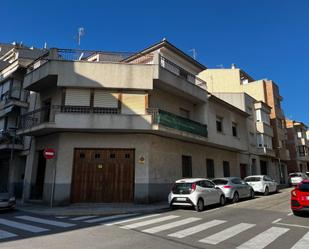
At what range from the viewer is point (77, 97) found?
16844mm

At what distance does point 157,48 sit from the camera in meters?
21.0

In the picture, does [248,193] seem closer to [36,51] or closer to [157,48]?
[157,48]

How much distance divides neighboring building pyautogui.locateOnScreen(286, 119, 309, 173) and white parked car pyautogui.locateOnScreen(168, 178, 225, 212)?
125 ft

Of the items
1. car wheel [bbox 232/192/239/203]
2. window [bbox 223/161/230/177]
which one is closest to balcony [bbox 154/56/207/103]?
window [bbox 223/161/230/177]

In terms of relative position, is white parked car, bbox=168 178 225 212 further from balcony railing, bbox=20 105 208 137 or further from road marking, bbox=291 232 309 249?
road marking, bbox=291 232 309 249

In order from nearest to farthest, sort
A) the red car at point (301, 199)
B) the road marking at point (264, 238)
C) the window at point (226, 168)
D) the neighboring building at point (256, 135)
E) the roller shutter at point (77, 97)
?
the road marking at point (264, 238) < the red car at point (301, 199) < the roller shutter at point (77, 97) < the window at point (226, 168) < the neighboring building at point (256, 135)

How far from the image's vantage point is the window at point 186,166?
19984 mm

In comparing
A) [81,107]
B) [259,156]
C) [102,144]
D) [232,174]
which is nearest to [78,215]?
[102,144]

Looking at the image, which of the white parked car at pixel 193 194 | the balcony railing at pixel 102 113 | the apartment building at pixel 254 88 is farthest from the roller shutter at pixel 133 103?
the apartment building at pixel 254 88

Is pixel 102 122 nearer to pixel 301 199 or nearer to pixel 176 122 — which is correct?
pixel 176 122

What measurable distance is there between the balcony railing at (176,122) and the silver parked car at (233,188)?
4.04 meters

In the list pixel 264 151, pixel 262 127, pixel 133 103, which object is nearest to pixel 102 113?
pixel 133 103

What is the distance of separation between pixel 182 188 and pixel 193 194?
28.5 inches

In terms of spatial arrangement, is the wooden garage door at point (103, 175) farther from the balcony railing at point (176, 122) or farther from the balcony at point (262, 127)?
the balcony at point (262, 127)
